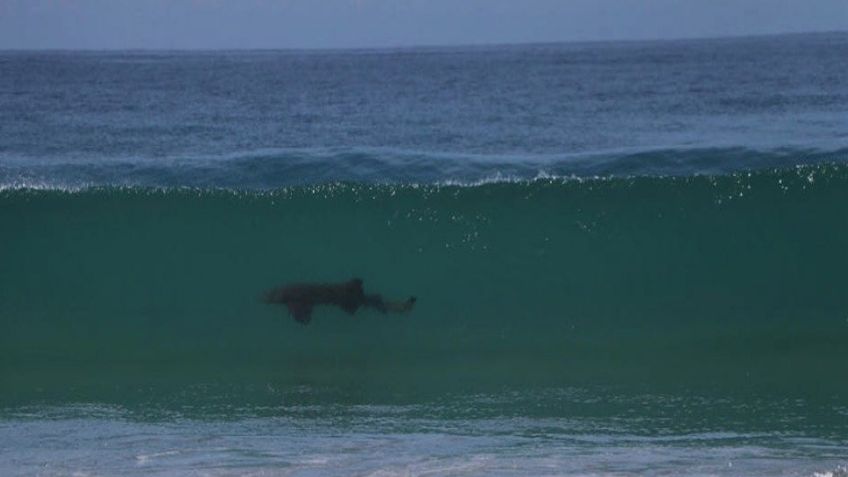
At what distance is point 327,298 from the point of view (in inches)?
440

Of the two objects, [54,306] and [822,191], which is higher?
[822,191]

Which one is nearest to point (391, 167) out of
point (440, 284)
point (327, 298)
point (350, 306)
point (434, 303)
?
point (440, 284)

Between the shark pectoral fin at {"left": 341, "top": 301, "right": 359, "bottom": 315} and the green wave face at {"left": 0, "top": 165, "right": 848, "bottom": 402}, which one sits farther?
the shark pectoral fin at {"left": 341, "top": 301, "right": 359, "bottom": 315}

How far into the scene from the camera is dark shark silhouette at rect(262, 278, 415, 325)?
434 inches

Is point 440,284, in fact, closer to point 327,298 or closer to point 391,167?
point 327,298

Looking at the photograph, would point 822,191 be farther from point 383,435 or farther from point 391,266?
point 383,435

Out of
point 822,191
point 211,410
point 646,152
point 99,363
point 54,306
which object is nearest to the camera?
point 211,410

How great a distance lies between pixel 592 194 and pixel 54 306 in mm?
4523

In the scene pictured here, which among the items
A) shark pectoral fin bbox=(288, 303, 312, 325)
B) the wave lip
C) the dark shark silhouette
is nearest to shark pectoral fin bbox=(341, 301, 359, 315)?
the dark shark silhouette

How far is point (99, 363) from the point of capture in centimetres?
1040

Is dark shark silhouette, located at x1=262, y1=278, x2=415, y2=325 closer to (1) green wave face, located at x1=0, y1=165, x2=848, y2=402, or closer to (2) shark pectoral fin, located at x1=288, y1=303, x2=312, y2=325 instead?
(2) shark pectoral fin, located at x1=288, y1=303, x2=312, y2=325

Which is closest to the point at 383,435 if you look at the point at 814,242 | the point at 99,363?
the point at 99,363

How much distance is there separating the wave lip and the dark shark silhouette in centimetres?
249

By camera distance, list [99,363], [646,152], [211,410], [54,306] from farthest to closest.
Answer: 1. [646,152]
2. [54,306]
3. [99,363]
4. [211,410]
